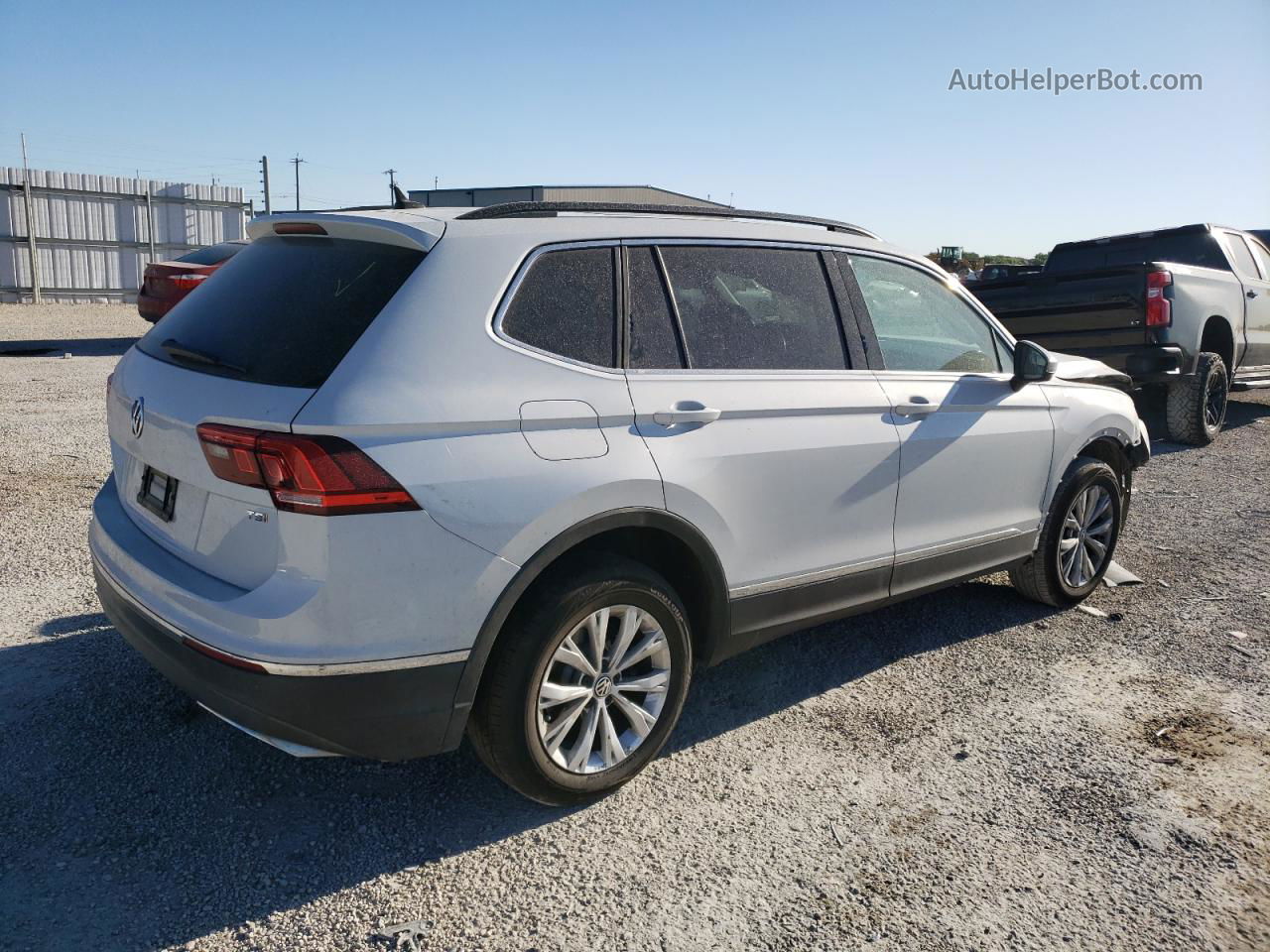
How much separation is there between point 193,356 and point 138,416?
299mm

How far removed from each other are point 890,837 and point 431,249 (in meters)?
2.23

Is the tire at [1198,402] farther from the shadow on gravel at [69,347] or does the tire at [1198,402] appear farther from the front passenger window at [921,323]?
the shadow on gravel at [69,347]

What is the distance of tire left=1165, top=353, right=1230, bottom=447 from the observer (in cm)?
971

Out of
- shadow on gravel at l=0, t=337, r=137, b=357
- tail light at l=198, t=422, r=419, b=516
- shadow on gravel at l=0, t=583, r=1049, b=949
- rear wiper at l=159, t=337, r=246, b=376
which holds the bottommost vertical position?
shadow on gravel at l=0, t=337, r=137, b=357

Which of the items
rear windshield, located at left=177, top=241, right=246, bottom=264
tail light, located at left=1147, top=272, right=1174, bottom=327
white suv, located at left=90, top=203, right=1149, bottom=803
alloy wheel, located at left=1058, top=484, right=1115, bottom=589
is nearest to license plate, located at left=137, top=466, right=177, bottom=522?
white suv, located at left=90, top=203, right=1149, bottom=803

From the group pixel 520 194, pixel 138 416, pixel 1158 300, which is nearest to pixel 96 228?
pixel 520 194

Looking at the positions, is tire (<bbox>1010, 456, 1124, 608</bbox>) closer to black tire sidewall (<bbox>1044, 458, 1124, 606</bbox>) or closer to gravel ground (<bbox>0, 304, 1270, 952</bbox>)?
black tire sidewall (<bbox>1044, 458, 1124, 606</bbox>)

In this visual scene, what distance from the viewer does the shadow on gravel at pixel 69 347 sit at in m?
14.9

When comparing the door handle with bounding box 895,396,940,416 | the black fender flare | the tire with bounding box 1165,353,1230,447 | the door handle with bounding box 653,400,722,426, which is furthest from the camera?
the tire with bounding box 1165,353,1230,447

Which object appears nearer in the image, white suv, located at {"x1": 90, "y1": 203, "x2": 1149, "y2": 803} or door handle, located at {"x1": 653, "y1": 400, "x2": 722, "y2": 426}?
white suv, located at {"x1": 90, "y1": 203, "x2": 1149, "y2": 803}

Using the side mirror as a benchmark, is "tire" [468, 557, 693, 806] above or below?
below

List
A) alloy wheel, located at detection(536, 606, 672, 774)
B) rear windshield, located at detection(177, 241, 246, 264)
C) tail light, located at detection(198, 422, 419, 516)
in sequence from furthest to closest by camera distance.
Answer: rear windshield, located at detection(177, 241, 246, 264)
alloy wheel, located at detection(536, 606, 672, 774)
tail light, located at detection(198, 422, 419, 516)

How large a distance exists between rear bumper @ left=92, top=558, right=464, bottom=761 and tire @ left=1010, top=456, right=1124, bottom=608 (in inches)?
125

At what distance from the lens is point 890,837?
3.12 metres
